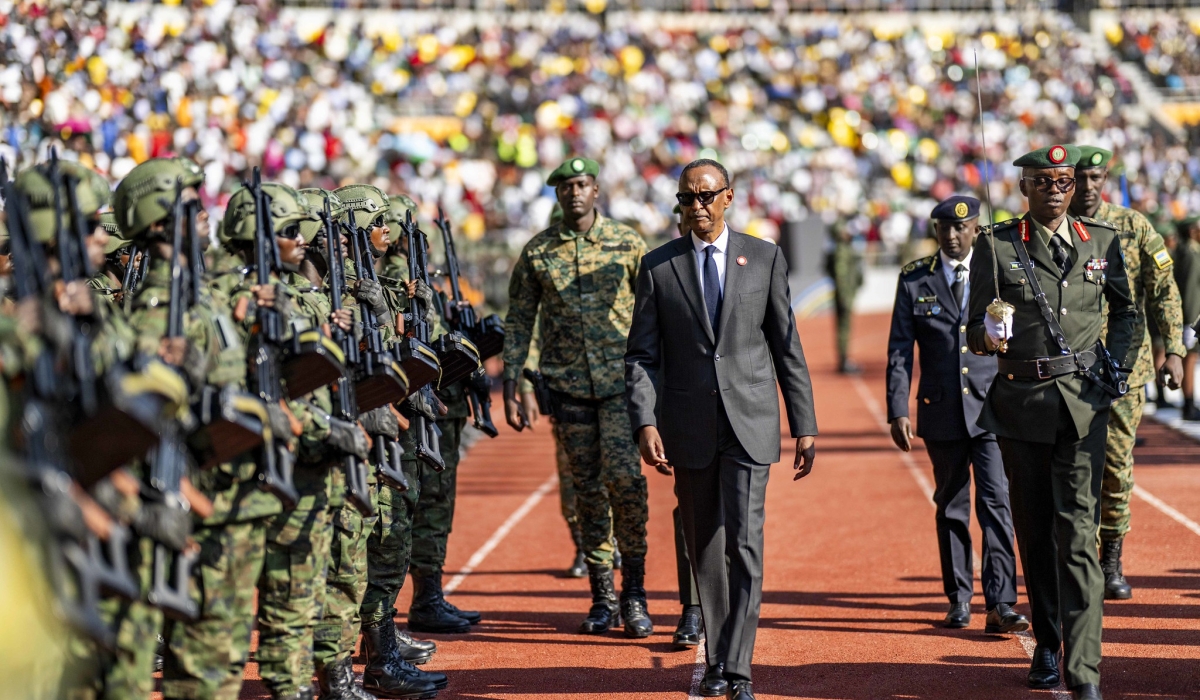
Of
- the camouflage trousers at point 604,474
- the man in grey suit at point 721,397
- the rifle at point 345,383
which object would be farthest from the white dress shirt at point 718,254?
the camouflage trousers at point 604,474

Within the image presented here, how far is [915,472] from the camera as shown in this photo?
13711mm

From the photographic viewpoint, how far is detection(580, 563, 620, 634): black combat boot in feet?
26.3

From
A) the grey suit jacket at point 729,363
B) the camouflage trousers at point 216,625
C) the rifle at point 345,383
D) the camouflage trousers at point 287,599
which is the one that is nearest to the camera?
the camouflage trousers at point 216,625

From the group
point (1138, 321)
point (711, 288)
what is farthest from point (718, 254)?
point (1138, 321)

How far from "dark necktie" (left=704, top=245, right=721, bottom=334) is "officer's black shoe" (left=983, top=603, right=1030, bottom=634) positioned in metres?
2.41

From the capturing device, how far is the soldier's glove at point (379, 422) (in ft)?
21.0

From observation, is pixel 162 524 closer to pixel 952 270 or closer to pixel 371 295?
pixel 371 295

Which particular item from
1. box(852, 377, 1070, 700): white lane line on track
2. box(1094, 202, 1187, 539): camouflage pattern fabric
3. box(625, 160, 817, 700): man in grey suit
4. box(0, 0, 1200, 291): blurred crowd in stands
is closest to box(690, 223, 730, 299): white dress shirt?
box(625, 160, 817, 700): man in grey suit

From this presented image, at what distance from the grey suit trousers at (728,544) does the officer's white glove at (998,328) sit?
1127 mm

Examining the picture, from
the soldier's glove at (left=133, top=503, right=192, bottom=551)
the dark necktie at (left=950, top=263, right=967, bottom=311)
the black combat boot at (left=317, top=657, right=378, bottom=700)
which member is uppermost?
the dark necktie at (left=950, top=263, right=967, bottom=311)

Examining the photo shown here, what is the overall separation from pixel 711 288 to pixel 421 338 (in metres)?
1.81

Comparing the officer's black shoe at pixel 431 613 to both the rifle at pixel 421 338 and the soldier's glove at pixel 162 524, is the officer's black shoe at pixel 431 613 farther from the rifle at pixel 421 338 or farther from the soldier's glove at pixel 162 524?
the soldier's glove at pixel 162 524

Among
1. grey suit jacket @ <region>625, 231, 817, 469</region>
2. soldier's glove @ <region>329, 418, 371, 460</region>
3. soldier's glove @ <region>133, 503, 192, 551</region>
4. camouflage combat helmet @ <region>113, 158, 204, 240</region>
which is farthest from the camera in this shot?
grey suit jacket @ <region>625, 231, 817, 469</region>

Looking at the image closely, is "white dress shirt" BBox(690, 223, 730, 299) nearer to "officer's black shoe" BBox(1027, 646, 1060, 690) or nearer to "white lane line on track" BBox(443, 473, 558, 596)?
"officer's black shoe" BBox(1027, 646, 1060, 690)
